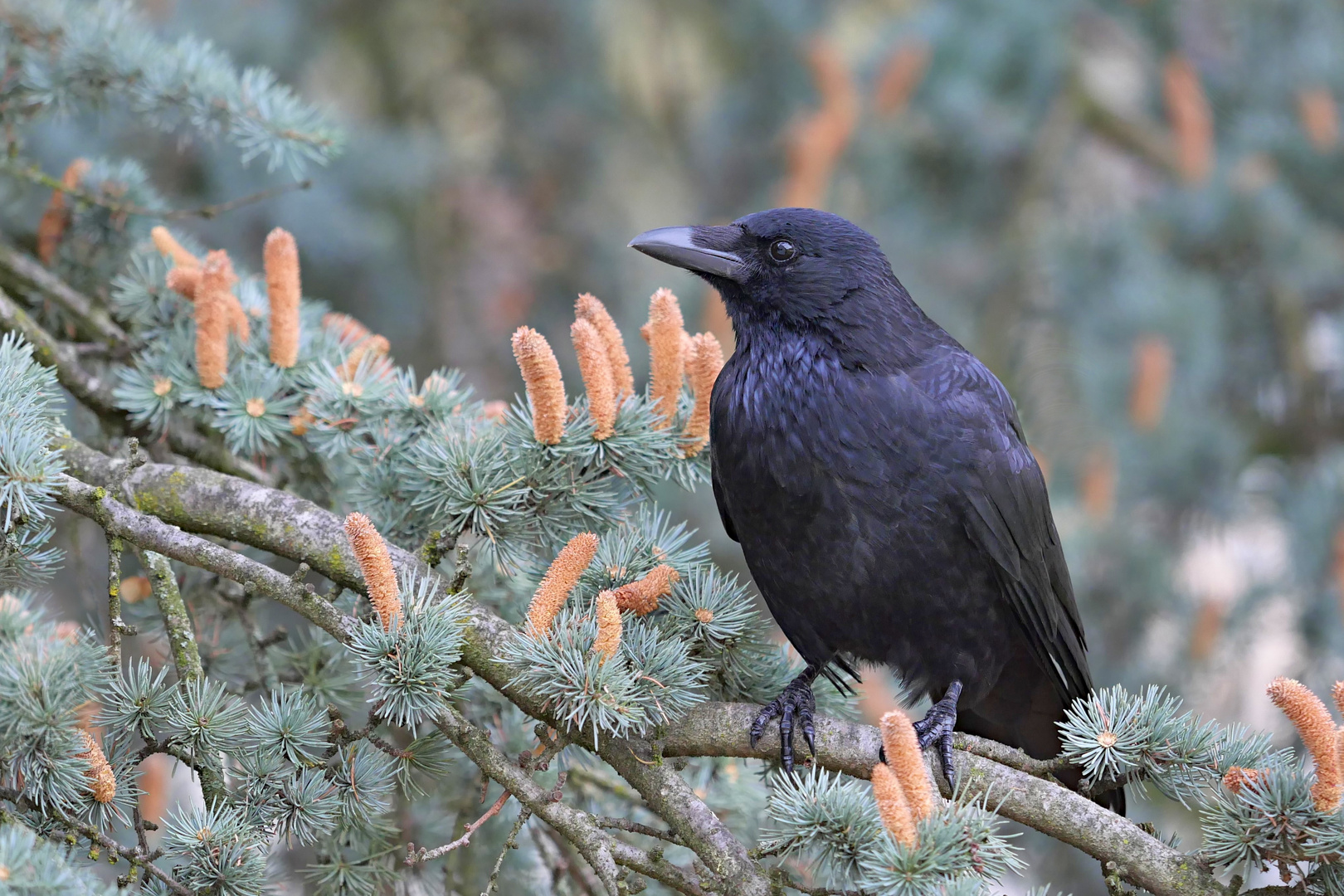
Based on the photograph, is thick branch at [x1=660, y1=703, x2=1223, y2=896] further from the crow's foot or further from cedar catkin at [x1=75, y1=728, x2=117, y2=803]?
cedar catkin at [x1=75, y1=728, x2=117, y2=803]

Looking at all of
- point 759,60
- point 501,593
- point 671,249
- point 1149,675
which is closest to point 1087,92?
point 759,60

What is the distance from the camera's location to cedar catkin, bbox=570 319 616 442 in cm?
202

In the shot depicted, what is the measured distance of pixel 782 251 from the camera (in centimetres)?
275

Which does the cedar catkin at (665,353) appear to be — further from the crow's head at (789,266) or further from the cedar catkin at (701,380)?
the crow's head at (789,266)

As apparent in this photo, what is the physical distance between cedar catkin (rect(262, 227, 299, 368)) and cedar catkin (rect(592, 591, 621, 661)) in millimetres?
1020

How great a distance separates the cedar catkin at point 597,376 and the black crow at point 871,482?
1.29 ft

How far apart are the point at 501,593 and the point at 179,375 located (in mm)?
781

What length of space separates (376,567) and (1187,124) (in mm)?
4220

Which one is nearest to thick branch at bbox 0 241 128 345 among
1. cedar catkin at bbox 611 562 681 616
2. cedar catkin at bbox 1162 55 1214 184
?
cedar catkin at bbox 611 562 681 616

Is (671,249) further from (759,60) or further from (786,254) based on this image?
(759,60)

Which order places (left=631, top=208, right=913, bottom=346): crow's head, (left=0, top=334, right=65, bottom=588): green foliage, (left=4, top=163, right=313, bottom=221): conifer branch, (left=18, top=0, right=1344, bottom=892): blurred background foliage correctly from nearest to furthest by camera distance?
(left=0, top=334, right=65, bottom=588): green foliage, (left=4, top=163, right=313, bottom=221): conifer branch, (left=631, top=208, right=913, bottom=346): crow's head, (left=18, top=0, right=1344, bottom=892): blurred background foliage

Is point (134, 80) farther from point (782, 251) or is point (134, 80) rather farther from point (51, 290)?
point (782, 251)

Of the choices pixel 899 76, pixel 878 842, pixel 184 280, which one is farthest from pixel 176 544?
pixel 899 76

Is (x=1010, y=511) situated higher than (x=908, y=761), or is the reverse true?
(x=1010, y=511)
